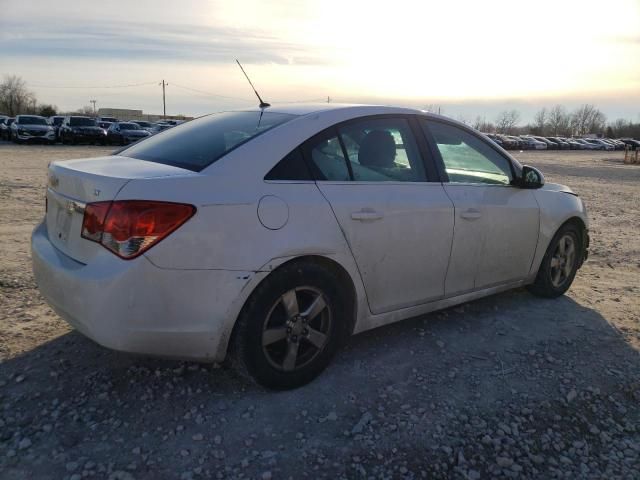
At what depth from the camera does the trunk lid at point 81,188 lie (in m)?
2.71

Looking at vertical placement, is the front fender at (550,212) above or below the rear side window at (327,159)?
below

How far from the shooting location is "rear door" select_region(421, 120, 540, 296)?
3.85m

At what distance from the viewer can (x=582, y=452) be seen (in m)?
2.74

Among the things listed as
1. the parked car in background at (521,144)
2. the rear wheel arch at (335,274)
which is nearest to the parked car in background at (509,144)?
the parked car in background at (521,144)

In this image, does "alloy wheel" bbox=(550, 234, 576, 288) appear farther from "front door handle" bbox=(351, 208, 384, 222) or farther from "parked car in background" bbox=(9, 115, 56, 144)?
"parked car in background" bbox=(9, 115, 56, 144)

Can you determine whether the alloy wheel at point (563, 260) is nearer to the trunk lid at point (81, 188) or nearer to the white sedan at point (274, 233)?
the white sedan at point (274, 233)

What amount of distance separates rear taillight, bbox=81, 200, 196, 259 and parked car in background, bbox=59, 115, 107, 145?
107ft

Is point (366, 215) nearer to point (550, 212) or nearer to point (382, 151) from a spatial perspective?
point (382, 151)

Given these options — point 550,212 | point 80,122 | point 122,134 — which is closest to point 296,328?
point 550,212

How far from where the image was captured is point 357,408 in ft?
9.86

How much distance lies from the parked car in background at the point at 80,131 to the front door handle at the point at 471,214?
32.3m

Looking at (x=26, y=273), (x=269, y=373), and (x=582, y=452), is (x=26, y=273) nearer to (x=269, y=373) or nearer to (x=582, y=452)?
(x=269, y=373)

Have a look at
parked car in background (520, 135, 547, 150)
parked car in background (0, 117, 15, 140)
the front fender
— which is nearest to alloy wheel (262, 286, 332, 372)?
the front fender

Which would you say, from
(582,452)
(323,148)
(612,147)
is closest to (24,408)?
(323,148)
